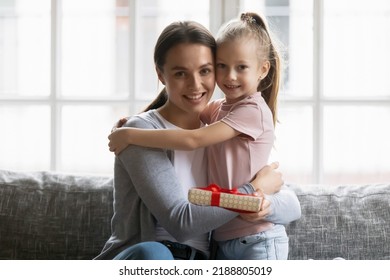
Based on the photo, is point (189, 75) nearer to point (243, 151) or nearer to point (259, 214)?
point (243, 151)

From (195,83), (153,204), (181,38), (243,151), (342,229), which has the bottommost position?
(342,229)

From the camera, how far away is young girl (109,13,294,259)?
1.74 metres

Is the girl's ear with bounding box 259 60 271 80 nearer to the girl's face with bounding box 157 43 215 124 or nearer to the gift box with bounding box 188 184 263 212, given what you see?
the girl's face with bounding box 157 43 215 124

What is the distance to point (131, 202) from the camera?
1.83 meters

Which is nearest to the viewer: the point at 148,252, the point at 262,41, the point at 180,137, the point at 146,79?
the point at 148,252

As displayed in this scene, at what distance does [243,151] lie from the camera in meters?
1.80

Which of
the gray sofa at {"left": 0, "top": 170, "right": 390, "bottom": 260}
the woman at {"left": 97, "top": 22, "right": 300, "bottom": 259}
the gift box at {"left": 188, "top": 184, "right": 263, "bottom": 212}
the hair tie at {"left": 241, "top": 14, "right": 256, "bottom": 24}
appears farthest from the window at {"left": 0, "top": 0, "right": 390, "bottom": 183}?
the gift box at {"left": 188, "top": 184, "right": 263, "bottom": 212}

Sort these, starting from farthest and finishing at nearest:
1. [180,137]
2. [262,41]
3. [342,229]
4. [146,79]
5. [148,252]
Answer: [146,79] → [342,229] → [262,41] → [180,137] → [148,252]

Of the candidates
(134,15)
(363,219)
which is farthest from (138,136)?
(134,15)

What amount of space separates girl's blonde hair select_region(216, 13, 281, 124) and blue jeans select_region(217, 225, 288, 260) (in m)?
0.31

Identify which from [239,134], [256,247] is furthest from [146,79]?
[256,247]

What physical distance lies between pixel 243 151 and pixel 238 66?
21 cm

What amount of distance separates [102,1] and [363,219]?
1381mm

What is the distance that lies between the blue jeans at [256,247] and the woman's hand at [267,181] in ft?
0.33
